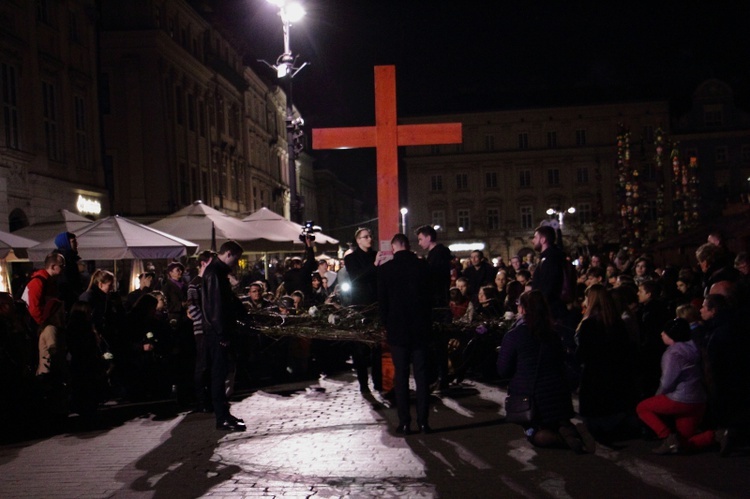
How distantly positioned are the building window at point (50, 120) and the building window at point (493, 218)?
50.9 metres

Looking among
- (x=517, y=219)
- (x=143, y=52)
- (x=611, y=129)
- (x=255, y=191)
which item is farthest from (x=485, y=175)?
(x=143, y=52)

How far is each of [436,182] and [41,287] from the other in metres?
65.1

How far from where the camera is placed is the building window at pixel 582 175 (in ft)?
239

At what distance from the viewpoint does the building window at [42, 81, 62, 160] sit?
2569 centimetres

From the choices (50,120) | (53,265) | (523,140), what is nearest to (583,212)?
(523,140)

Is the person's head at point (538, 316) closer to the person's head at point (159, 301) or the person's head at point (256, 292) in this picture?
the person's head at point (256, 292)

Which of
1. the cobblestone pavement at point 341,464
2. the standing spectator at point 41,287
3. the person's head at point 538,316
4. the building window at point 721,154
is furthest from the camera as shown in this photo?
the building window at point 721,154

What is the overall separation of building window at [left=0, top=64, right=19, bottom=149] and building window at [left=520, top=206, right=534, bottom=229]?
54.7m

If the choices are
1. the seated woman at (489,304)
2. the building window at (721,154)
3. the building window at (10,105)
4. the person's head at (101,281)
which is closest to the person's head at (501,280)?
the seated woman at (489,304)

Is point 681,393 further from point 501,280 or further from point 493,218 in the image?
point 493,218

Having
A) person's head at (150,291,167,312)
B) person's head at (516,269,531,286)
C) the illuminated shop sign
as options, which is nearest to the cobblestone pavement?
person's head at (150,291,167,312)

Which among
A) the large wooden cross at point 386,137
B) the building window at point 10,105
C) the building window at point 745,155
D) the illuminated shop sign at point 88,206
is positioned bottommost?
the large wooden cross at point 386,137

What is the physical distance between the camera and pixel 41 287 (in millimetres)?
10125

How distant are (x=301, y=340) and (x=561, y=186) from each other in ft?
208
